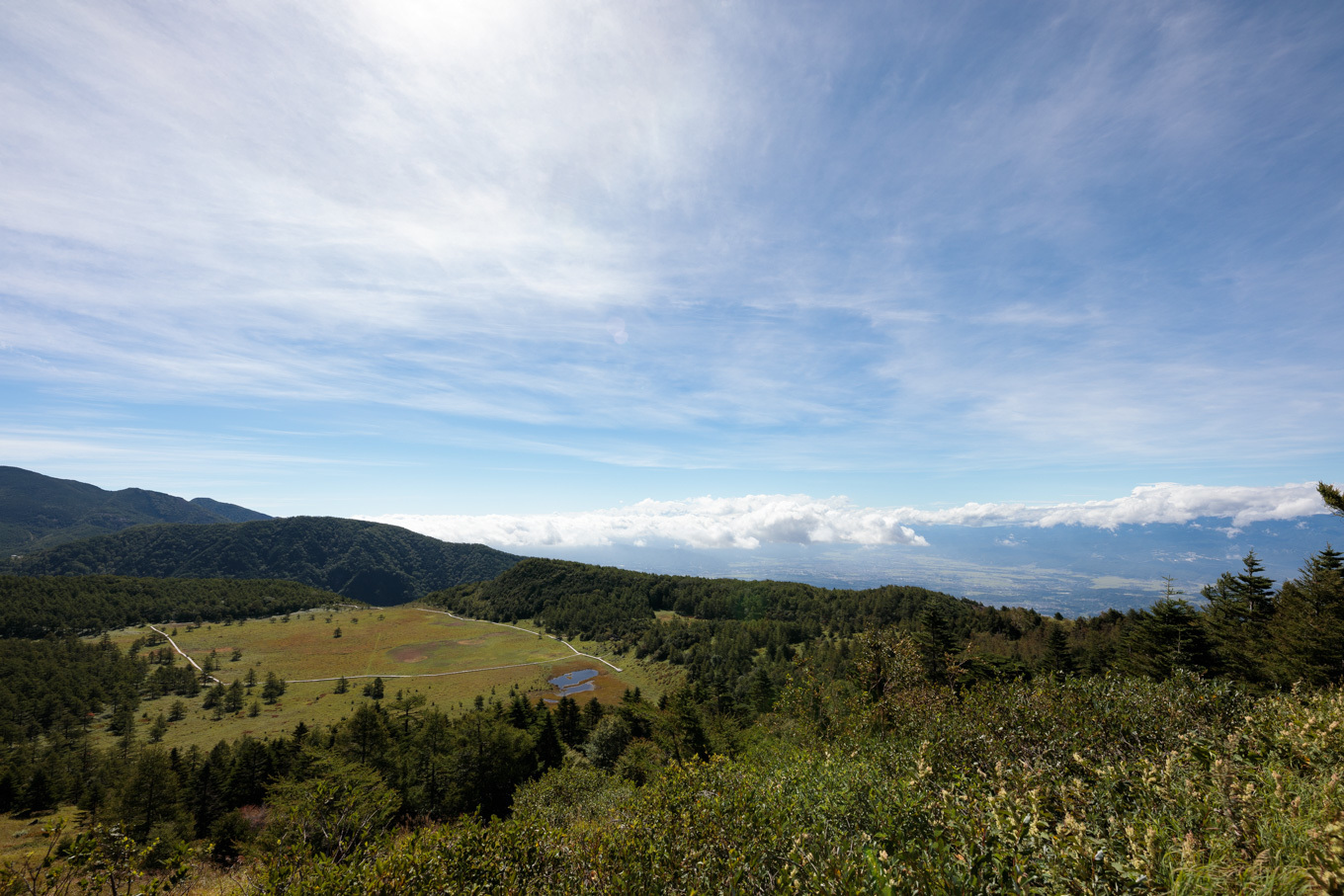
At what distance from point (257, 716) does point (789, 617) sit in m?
162

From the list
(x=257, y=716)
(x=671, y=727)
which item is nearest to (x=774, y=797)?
(x=671, y=727)

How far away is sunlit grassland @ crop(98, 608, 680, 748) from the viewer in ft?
381

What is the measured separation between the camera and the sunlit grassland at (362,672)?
11600 cm

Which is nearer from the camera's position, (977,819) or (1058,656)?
(977,819)

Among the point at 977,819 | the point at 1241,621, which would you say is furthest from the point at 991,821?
the point at 1241,621

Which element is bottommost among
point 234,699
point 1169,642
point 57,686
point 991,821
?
point 57,686

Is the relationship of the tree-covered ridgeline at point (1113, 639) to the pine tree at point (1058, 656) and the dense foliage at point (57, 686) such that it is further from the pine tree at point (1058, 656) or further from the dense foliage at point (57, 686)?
the dense foliage at point (57, 686)

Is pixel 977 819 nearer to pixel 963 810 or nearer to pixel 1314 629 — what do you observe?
pixel 963 810

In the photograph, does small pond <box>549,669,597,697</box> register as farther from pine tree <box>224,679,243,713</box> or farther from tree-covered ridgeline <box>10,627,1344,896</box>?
tree-covered ridgeline <box>10,627,1344,896</box>

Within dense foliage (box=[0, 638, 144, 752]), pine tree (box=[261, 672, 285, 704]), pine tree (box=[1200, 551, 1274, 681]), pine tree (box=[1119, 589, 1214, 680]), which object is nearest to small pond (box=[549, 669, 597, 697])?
pine tree (box=[261, 672, 285, 704])

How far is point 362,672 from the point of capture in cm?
15375

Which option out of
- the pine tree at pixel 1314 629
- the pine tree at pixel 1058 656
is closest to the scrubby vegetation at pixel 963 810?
the pine tree at pixel 1314 629

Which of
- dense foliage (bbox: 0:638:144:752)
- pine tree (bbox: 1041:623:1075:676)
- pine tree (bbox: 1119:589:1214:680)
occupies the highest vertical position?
pine tree (bbox: 1119:589:1214:680)

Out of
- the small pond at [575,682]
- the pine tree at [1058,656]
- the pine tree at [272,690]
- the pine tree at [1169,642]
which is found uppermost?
the pine tree at [1169,642]
